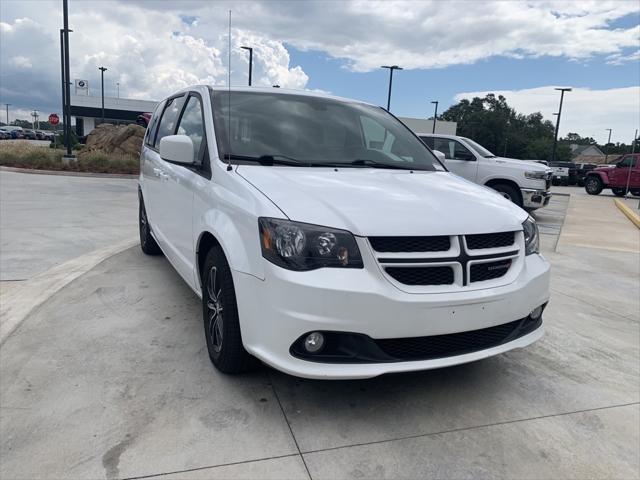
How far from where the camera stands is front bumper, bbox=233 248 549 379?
2311mm

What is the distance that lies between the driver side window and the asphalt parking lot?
24.8ft

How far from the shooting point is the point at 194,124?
385 centimetres

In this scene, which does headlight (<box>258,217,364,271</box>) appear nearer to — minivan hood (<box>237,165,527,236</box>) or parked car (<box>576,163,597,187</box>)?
minivan hood (<box>237,165,527,236</box>)

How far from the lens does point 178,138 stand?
331 cm

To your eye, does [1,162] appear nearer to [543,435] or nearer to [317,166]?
[317,166]

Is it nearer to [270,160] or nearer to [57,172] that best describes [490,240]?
[270,160]

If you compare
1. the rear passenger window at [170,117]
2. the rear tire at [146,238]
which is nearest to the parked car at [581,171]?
the rear tire at [146,238]

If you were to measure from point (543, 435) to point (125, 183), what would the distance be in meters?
13.4

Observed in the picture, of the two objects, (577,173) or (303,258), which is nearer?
(303,258)

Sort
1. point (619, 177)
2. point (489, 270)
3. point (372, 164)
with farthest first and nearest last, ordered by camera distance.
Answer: point (619, 177) < point (372, 164) < point (489, 270)

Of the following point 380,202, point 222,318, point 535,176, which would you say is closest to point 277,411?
point 222,318

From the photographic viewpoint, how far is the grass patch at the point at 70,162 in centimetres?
1595

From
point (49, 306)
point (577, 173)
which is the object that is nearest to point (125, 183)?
point (49, 306)

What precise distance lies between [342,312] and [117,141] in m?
18.8
